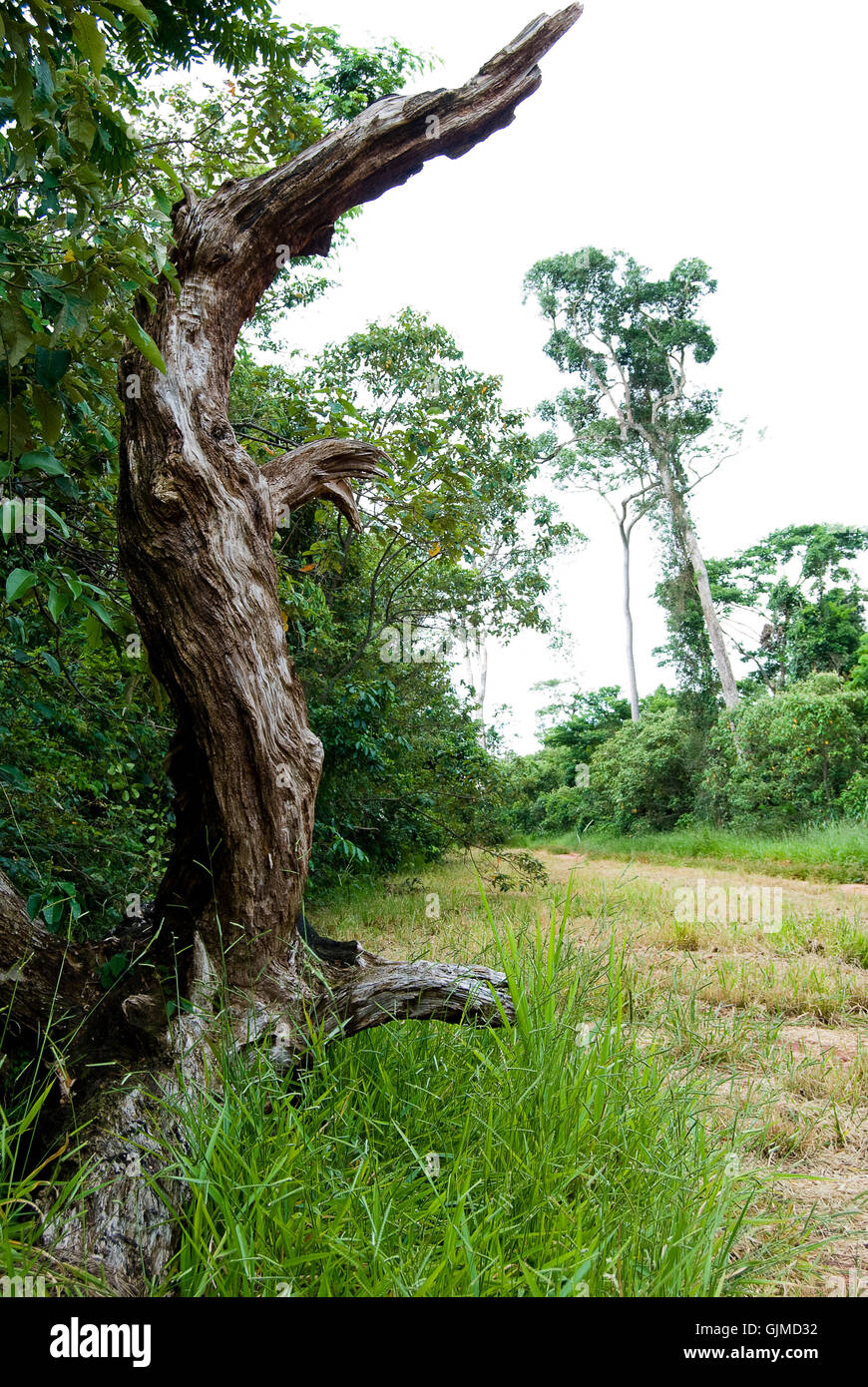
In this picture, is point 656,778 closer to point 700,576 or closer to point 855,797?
point 700,576

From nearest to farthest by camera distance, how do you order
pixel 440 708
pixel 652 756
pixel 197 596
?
pixel 197 596 < pixel 440 708 < pixel 652 756

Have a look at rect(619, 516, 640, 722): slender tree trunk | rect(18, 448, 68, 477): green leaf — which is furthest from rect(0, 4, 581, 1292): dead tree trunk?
rect(619, 516, 640, 722): slender tree trunk

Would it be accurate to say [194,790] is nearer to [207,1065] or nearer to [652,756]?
[207,1065]

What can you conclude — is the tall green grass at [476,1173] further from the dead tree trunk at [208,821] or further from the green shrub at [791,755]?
the green shrub at [791,755]

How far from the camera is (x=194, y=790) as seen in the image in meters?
2.20

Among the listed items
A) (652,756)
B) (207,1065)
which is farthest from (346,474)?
(652,756)

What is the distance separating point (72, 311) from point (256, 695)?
3.06 feet

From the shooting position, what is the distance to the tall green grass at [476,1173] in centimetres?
139

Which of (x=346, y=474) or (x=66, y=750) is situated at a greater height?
(x=346, y=474)

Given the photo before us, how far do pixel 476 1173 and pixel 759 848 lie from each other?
Answer: 9.13m

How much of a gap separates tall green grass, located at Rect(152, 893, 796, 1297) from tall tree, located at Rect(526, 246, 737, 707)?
52.0 feet

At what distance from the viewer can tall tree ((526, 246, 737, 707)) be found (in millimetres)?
17422

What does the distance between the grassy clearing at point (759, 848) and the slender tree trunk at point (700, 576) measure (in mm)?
2738

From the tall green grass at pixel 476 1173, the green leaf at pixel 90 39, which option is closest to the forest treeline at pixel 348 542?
the green leaf at pixel 90 39
